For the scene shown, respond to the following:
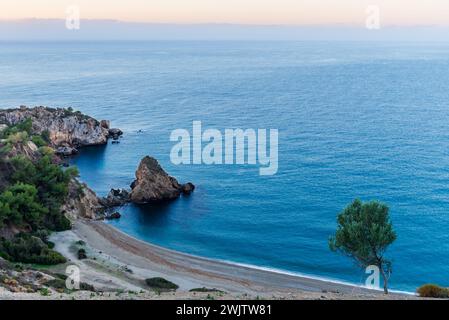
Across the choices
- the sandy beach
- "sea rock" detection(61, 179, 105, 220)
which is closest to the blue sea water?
the sandy beach

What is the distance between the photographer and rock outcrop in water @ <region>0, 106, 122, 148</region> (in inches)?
4242

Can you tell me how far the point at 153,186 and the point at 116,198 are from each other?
6.11 meters

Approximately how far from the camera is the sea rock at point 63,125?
108m

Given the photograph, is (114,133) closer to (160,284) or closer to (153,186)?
(153,186)

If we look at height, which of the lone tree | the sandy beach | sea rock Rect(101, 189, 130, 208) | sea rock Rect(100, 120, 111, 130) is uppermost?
sea rock Rect(100, 120, 111, 130)

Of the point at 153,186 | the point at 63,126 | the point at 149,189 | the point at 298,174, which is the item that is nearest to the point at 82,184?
the point at 149,189

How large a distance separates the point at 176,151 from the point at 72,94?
83.7 m

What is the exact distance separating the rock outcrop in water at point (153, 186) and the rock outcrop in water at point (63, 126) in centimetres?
3454

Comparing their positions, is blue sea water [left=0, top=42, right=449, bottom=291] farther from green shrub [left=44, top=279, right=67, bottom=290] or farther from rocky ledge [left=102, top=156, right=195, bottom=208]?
green shrub [left=44, top=279, right=67, bottom=290]

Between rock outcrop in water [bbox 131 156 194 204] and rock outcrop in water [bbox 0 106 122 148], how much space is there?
34.5 meters

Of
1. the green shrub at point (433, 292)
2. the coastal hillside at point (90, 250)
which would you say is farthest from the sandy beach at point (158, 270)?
the green shrub at point (433, 292)

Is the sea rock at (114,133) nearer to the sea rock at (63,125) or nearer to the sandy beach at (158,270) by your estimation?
the sea rock at (63,125)

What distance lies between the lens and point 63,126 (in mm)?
111500
